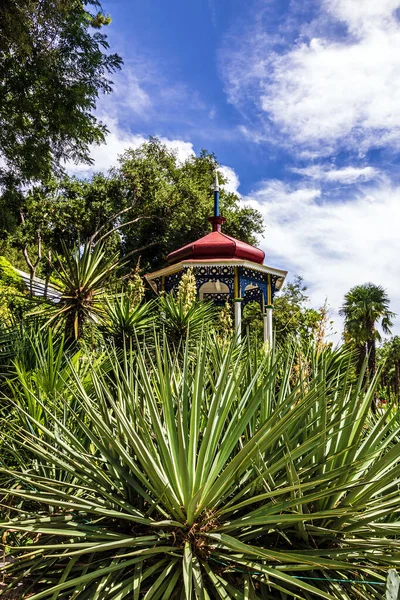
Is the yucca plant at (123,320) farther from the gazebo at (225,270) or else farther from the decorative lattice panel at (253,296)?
the decorative lattice panel at (253,296)

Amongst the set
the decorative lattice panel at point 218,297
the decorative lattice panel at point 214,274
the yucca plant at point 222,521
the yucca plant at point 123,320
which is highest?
the decorative lattice panel at point 214,274

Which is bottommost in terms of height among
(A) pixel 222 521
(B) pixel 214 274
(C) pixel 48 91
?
(A) pixel 222 521

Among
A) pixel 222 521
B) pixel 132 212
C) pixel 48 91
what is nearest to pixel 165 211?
pixel 132 212

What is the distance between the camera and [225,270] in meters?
13.6

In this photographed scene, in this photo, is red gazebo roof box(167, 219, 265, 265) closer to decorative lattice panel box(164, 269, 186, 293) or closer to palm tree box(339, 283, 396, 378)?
decorative lattice panel box(164, 269, 186, 293)

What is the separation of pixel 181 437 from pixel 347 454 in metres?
0.86

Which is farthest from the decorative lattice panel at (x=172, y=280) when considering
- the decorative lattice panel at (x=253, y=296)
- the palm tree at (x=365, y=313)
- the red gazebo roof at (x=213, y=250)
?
the palm tree at (x=365, y=313)

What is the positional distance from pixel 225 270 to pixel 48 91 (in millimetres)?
6530

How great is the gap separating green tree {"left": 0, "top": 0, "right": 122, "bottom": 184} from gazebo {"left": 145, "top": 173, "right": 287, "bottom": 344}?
14.7 feet

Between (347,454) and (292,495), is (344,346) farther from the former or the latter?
(292,495)

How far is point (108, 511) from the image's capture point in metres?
2.05

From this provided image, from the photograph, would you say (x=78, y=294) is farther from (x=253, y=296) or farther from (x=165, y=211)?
(x=165, y=211)

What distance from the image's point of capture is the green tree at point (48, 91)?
9344mm

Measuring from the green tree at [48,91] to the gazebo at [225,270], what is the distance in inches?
176
